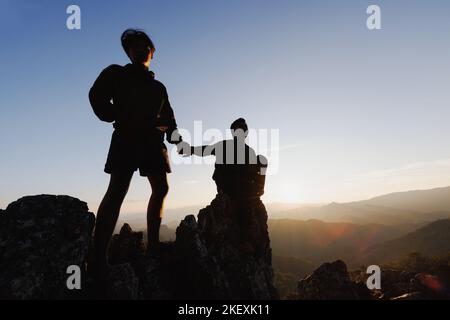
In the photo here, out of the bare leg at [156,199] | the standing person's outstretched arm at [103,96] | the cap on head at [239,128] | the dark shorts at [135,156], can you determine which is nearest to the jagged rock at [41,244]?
the bare leg at [156,199]

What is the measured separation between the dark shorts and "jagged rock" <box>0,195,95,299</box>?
4.22ft

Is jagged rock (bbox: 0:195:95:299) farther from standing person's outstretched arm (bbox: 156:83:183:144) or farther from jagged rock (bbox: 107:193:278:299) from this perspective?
standing person's outstretched arm (bbox: 156:83:183:144)

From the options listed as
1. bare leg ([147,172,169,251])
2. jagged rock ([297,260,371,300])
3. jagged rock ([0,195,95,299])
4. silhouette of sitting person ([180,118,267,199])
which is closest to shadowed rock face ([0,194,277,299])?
jagged rock ([0,195,95,299])

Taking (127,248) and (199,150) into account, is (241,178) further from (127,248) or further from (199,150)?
(127,248)

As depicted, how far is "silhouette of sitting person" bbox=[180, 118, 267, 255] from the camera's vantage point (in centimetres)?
901

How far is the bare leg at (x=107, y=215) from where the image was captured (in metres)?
5.36

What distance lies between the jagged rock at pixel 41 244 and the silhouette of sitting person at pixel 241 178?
12.7ft

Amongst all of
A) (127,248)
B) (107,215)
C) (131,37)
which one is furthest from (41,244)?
(131,37)

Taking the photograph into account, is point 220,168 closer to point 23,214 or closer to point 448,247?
point 23,214

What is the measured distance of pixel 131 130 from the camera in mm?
5785

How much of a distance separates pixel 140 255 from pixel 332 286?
6.43m
